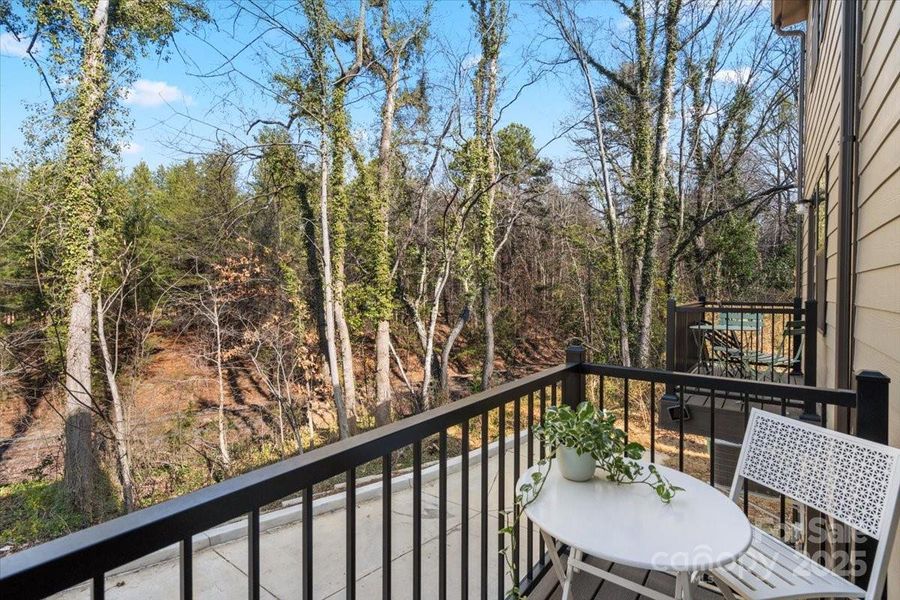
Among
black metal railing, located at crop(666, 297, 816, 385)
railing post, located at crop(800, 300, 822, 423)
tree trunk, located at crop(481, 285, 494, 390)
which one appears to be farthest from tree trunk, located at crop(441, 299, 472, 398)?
railing post, located at crop(800, 300, 822, 423)

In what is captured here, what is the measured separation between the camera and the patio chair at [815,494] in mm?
1363

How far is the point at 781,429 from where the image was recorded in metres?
1.73

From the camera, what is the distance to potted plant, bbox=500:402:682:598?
154 cm

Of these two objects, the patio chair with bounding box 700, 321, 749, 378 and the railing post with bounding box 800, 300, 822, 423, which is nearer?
the railing post with bounding box 800, 300, 822, 423

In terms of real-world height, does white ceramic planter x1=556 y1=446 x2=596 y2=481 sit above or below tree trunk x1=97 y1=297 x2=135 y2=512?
above

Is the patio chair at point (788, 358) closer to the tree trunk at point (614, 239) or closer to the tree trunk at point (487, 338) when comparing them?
the tree trunk at point (614, 239)

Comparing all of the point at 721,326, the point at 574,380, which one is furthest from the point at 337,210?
the point at 574,380

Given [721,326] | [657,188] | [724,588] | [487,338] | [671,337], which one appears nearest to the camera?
[724,588]

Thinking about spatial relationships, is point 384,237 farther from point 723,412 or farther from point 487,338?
point 723,412

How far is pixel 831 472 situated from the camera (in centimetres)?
154

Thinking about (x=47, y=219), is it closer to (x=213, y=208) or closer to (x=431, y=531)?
(x=213, y=208)

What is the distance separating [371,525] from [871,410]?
354 cm

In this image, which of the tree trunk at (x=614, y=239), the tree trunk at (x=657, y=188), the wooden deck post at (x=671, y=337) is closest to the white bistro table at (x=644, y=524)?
the wooden deck post at (x=671, y=337)

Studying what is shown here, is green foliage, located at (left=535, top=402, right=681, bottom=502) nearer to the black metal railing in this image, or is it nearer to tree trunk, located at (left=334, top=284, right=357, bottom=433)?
the black metal railing
